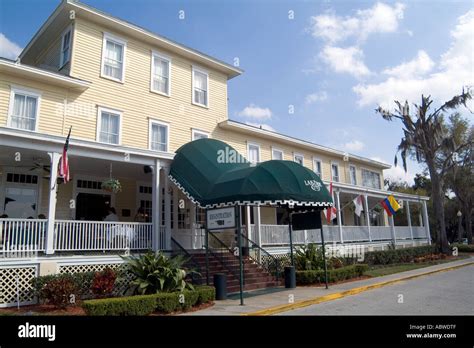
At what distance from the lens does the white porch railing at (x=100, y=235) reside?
12430 millimetres

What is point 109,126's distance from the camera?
17.0m

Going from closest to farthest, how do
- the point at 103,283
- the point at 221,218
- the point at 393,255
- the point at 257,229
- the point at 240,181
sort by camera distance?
the point at 103,283, the point at 221,218, the point at 240,181, the point at 257,229, the point at 393,255

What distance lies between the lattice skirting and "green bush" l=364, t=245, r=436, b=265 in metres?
18.4

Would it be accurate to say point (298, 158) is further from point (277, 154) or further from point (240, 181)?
point (240, 181)

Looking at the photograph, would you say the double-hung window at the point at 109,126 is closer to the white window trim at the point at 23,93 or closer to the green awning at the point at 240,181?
the white window trim at the point at 23,93

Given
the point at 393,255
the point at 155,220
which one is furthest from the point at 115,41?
the point at 393,255

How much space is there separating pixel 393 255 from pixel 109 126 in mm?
19042

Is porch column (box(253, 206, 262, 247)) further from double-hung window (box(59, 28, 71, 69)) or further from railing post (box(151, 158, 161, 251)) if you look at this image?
double-hung window (box(59, 28, 71, 69))

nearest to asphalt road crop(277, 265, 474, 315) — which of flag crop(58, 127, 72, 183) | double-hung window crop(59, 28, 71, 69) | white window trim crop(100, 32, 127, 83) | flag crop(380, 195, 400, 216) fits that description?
flag crop(58, 127, 72, 183)

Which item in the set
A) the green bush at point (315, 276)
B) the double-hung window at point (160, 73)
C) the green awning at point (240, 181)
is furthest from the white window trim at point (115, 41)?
the green bush at point (315, 276)

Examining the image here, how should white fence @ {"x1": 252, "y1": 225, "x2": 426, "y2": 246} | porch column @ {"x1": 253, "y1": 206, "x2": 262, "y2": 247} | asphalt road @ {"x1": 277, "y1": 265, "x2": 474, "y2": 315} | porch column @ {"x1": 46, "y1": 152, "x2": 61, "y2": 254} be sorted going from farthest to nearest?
white fence @ {"x1": 252, "y1": 225, "x2": 426, "y2": 246} < porch column @ {"x1": 253, "y1": 206, "x2": 262, "y2": 247} < porch column @ {"x1": 46, "y1": 152, "x2": 61, "y2": 254} < asphalt road @ {"x1": 277, "y1": 265, "x2": 474, "y2": 315}

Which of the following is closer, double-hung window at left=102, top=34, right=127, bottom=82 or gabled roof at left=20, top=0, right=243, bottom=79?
→ gabled roof at left=20, top=0, right=243, bottom=79

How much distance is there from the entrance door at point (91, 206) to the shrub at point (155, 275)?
613 centimetres

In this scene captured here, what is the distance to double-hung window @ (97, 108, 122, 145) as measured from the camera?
54.6 feet
